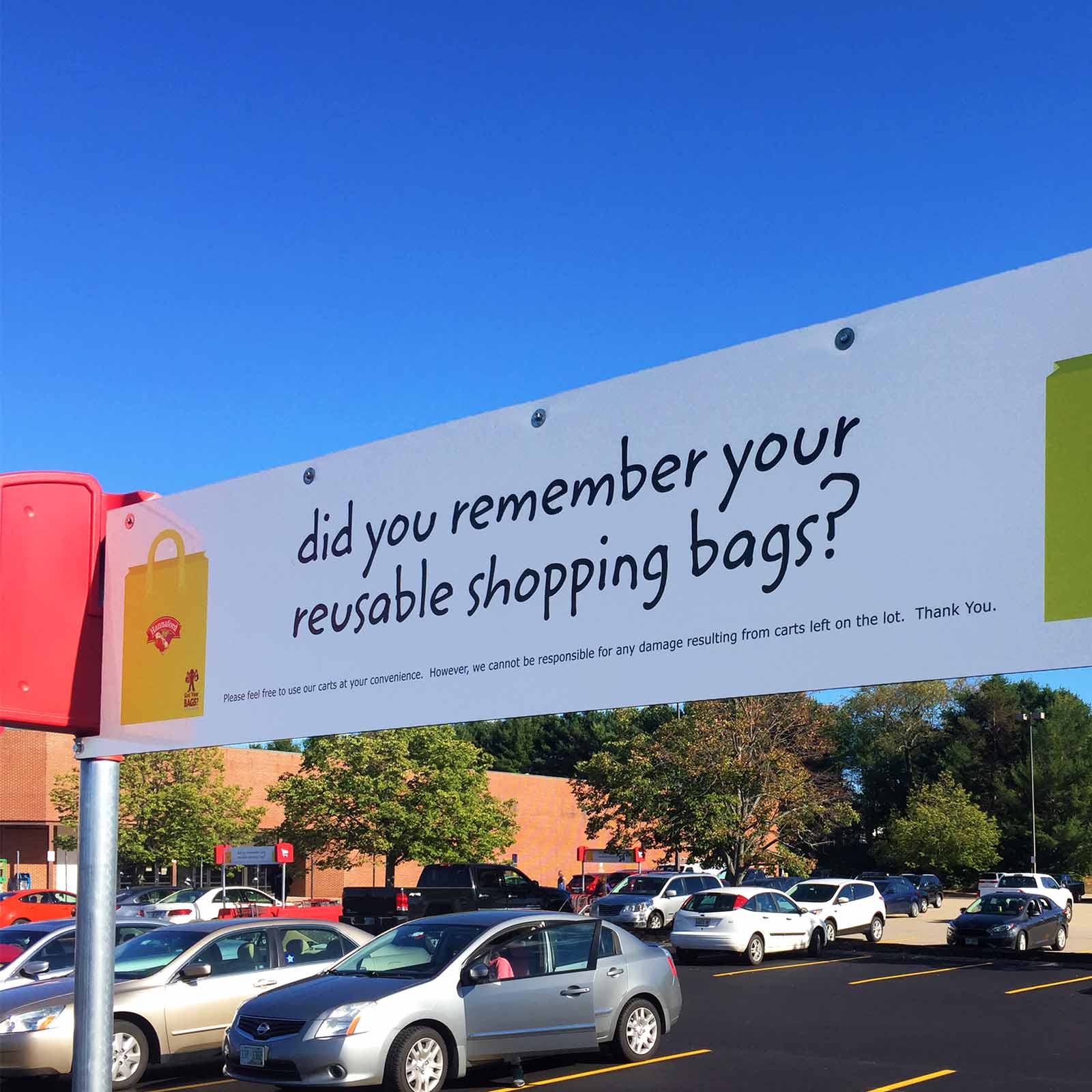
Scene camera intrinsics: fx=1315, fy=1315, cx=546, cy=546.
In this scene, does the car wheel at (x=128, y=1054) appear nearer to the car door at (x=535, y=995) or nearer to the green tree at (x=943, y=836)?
the car door at (x=535, y=995)

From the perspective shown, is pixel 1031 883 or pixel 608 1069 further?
pixel 1031 883

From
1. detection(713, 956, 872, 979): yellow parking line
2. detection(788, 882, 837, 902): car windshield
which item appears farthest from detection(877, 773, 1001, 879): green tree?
detection(713, 956, 872, 979): yellow parking line

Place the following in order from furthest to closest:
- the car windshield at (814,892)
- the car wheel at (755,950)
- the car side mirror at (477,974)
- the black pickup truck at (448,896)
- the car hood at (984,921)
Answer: the car windshield at (814,892), the black pickup truck at (448,896), the car hood at (984,921), the car wheel at (755,950), the car side mirror at (477,974)

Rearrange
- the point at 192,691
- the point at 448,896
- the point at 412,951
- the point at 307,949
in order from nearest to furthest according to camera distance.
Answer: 1. the point at 192,691
2. the point at 412,951
3. the point at 307,949
4. the point at 448,896

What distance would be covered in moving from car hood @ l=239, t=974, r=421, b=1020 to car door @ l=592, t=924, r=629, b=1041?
6.97ft

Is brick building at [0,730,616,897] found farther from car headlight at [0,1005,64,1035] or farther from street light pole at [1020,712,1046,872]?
car headlight at [0,1005,64,1035]

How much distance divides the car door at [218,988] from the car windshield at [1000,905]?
2167cm

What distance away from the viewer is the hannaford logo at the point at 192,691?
3.56 meters

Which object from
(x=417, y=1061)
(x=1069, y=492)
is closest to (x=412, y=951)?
(x=417, y=1061)

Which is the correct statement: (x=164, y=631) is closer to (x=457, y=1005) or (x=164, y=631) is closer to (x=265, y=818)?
(x=457, y=1005)

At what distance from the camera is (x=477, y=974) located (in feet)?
41.7

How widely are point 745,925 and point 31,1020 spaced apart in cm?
1832

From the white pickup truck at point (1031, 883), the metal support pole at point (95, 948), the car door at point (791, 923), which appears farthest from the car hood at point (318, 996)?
the white pickup truck at point (1031, 883)

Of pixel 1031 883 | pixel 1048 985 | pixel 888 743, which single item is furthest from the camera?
pixel 888 743
